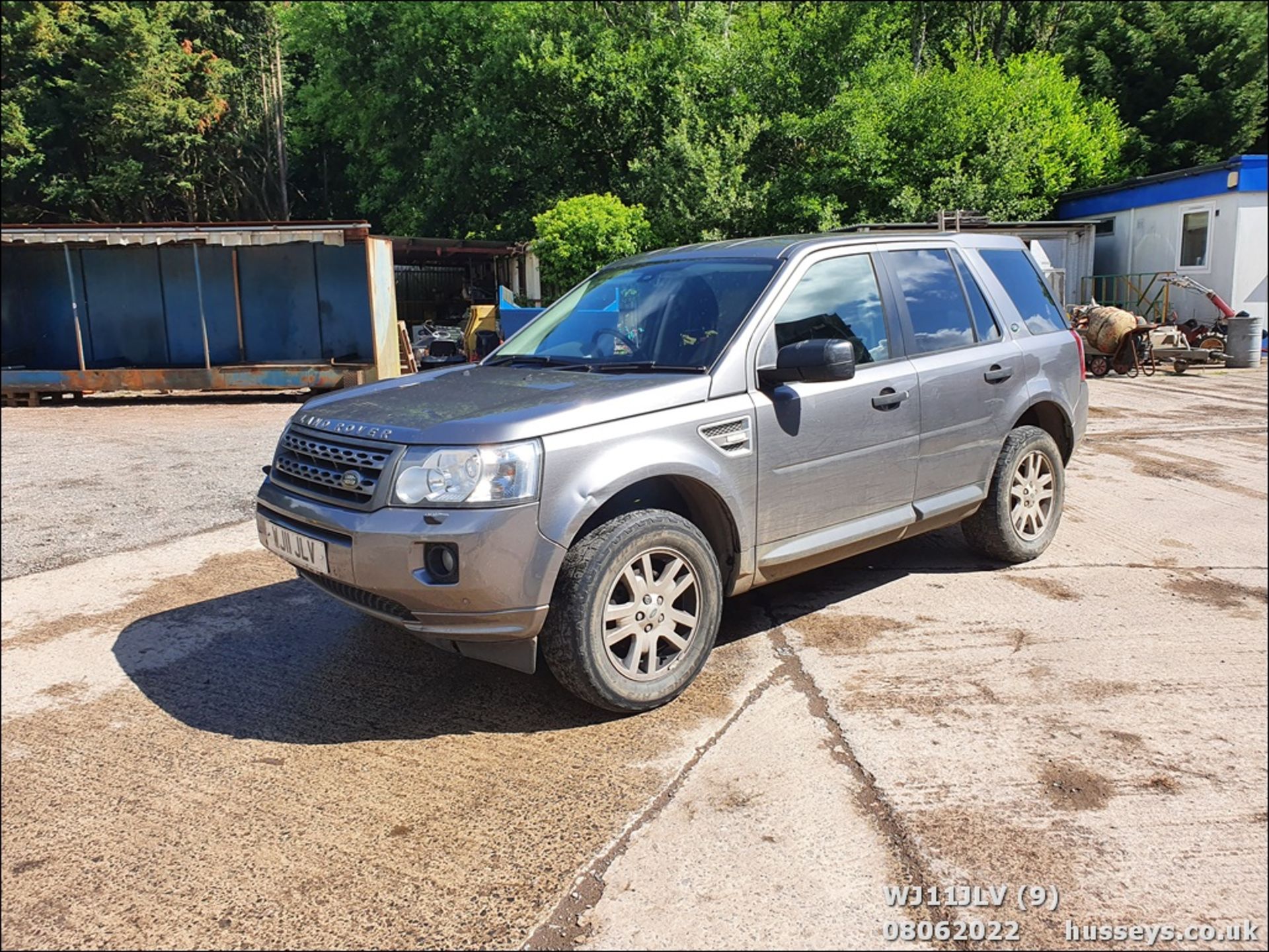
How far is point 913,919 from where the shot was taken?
2488mm

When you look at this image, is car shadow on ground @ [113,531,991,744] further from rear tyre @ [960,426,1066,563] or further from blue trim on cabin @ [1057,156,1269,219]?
blue trim on cabin @ [1057,156,1269,219]

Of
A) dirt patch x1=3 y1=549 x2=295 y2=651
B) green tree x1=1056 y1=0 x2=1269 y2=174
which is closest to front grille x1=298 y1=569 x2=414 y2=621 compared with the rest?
dirt patch x1=3 y1=549 x2=295 y2=651

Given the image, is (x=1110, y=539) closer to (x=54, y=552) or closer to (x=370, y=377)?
(x=54, y=552)

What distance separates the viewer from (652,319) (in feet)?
15.0

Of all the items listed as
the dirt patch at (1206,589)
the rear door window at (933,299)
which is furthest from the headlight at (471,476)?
the dirt patch at (1206,589)

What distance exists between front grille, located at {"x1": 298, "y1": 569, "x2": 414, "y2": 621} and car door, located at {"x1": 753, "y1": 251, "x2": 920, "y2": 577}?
1.55 metres

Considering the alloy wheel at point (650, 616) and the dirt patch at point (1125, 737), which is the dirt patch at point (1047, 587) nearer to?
the dirt patch at point (1125, 737)

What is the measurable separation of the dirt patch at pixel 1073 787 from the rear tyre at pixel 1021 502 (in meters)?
2.33

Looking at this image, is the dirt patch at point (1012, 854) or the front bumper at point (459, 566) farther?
the front bumper at point (459, 566)

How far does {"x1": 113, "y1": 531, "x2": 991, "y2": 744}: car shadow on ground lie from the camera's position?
3744 millimetres

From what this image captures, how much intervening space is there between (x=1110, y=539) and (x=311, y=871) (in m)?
5.23

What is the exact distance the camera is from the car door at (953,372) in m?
4.81

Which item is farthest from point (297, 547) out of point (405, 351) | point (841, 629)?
Result: point (405, 351)

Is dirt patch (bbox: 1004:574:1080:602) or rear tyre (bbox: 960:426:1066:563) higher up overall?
rear tyre (bbox: 960:426:1066:563)
